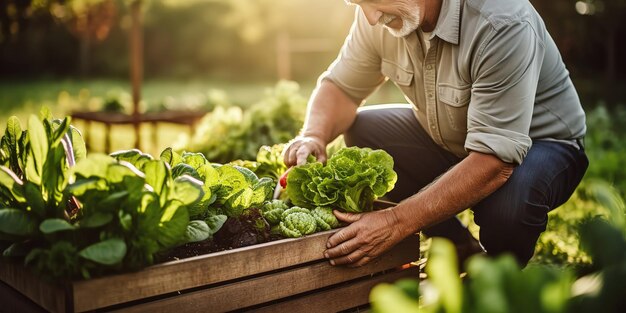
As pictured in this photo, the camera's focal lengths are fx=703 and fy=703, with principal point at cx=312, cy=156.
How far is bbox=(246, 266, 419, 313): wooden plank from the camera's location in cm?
229

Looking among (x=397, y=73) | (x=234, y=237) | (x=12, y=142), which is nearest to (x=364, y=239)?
(x=234, y=237)

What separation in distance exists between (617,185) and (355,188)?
3.26 m

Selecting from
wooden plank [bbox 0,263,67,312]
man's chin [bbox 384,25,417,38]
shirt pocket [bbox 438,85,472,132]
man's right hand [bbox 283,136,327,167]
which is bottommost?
wooden plank [bbox 0,263,67,312]

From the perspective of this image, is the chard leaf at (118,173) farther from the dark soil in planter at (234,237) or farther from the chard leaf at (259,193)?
the chard leaf at (259,193)

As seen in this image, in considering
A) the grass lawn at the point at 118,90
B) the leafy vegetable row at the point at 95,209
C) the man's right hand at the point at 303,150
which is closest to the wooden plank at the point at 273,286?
the leafy vegetable row at the point at 95,209

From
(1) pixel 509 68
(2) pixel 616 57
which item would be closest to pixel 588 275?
(1) pixel 509 68

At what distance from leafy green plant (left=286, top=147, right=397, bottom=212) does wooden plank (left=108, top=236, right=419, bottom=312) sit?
0.21 meters

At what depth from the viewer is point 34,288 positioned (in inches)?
78.4

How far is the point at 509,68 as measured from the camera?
247 centimetres

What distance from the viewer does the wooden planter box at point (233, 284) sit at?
190 centimetres

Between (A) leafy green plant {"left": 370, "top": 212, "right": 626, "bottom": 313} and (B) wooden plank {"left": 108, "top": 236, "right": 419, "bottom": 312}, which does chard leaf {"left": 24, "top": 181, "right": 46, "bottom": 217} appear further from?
(A) leafy green plant {"left": 370, "top": 212, "right": 626, "bottom": 313}

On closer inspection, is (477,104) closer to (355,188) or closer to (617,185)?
(355,188)

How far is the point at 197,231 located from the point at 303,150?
2.91 feet

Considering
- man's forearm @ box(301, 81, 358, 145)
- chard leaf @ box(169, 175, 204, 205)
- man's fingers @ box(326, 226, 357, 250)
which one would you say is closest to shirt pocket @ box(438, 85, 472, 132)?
man's forearm @ box(301, 81, 358, 145)
